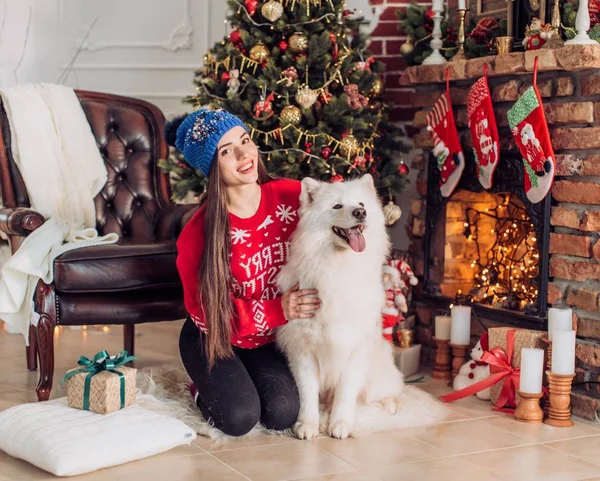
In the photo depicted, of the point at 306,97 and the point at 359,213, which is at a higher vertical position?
the point at 306,97

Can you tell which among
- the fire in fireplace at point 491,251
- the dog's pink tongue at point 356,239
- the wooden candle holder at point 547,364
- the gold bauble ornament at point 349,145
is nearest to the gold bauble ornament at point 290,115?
the gold bauble ornament at point 349,145

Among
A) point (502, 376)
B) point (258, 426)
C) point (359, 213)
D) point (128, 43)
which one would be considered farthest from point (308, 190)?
point (128, 43)

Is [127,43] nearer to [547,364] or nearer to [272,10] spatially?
[272,10]

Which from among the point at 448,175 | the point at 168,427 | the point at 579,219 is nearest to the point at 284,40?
the point at 448,175

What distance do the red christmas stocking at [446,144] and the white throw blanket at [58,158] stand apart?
56.0 inches

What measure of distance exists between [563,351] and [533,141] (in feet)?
2.60

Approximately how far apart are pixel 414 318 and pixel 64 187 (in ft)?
5.51

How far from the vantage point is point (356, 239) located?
8.91ft

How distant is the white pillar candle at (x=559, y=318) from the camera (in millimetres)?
3197

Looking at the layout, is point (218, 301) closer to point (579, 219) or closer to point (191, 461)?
point (191, 461)

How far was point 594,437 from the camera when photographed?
2.99m

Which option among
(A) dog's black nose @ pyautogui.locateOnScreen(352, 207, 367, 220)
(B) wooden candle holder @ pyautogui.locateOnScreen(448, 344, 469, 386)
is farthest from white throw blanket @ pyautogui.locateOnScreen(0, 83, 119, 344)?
(B) wooden candle holder @ pyautogui.locateOnScreen(448, 344, 469, 386)

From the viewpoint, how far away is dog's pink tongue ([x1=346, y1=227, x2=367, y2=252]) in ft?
8.89

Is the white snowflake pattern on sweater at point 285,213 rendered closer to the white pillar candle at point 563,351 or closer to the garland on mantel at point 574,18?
the white pillar candle at point 563,351
